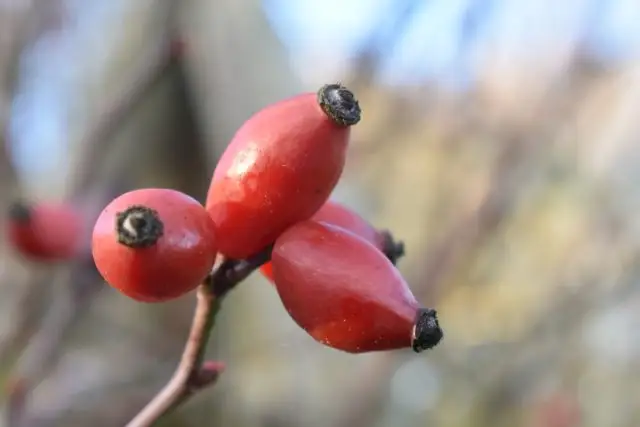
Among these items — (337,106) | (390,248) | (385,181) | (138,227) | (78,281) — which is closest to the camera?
(138,227)

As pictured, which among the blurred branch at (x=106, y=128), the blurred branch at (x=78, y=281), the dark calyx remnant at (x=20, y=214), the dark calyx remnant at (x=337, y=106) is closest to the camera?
the dark calyx remnant at (x=337, y=106)

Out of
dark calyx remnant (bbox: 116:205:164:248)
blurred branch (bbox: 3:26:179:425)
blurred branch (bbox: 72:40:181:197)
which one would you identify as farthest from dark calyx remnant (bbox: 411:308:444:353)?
blurred branch (bbox: 72:40:181:197)

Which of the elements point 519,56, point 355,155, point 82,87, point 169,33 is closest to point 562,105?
point 519,56

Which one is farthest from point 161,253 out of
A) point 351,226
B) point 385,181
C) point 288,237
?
point 385,181

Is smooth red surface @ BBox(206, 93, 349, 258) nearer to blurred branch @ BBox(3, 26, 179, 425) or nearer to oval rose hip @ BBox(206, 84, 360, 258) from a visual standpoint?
oval rose hip @ BBox(206, 84, 360, 258)

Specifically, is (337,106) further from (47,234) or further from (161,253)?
(47,234)

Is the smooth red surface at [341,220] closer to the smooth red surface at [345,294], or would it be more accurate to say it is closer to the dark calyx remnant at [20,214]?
the smooth red surface at [345,294]

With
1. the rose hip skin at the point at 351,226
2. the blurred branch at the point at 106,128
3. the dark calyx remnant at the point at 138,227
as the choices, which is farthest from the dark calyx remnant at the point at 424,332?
the blurred branch at the point at 106,128

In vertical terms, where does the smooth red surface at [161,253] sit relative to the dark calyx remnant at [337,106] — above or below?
below
